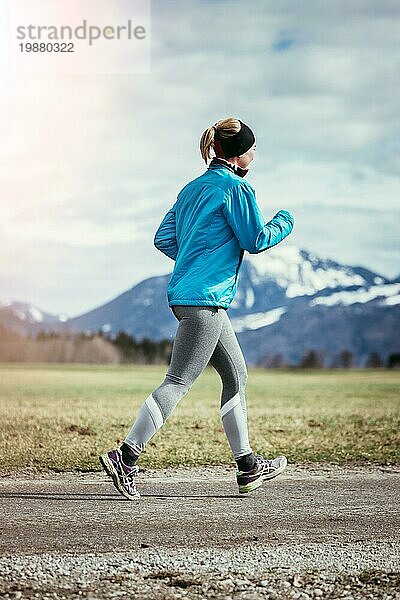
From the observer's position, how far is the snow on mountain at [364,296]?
44.3 meters

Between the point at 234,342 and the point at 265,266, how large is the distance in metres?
52.4

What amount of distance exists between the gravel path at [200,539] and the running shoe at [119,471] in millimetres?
81

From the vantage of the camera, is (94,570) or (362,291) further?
(362,291)

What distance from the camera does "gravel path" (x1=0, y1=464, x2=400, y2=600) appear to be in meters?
2.84

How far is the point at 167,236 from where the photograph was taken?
443 centimetres

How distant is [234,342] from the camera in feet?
14.3

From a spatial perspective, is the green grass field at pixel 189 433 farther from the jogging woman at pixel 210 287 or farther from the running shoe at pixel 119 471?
the jogging woman at pixel 210 287

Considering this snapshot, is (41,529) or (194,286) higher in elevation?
(194,286)

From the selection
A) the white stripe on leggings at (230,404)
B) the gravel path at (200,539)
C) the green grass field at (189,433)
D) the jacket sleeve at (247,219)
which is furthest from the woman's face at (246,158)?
the green grass field at (189,433)

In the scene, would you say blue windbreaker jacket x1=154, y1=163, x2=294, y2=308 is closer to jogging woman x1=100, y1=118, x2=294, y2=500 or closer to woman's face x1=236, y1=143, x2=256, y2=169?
jogging woman x1=100, y1=118, x2=294, y2=500

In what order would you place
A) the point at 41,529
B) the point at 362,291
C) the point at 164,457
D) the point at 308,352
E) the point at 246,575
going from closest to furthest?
the point at 246,575 → the point at 41,529 → the point at 164,457 → the point at 308,352 → the point at 362,291

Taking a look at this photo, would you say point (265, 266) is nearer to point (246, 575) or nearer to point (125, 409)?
point (125, 409)

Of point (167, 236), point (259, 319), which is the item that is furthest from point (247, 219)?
point (259, 319)

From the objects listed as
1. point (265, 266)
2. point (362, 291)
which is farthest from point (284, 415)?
point (265, 266)
